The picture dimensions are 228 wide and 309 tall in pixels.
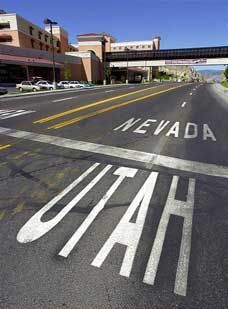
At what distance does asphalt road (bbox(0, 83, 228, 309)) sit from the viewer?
2623 millimetres

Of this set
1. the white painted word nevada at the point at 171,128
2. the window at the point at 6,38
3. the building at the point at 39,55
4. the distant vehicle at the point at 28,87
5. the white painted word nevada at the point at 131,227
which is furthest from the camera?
the window at the point at 6,38

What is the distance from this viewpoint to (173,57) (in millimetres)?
85875

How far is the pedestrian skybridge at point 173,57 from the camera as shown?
8212cm

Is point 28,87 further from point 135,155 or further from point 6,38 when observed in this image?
point 135,155

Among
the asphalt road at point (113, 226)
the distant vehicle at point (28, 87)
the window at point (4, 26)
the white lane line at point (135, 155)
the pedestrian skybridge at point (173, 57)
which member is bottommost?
the asphalt road at point (113, 226)

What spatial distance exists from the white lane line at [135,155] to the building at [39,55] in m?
38.1

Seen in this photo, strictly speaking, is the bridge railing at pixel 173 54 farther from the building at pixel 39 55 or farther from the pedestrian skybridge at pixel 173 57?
the building at pixel 39 55

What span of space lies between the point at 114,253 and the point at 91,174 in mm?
2595

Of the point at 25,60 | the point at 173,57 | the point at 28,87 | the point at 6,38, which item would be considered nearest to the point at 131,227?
the point at 28,87

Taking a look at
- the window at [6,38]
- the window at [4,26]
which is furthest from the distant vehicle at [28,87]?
the window at [4,26]

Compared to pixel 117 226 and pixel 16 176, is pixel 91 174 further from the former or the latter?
pixel 117 226

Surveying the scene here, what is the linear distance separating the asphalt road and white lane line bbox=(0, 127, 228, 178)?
1.2 inches

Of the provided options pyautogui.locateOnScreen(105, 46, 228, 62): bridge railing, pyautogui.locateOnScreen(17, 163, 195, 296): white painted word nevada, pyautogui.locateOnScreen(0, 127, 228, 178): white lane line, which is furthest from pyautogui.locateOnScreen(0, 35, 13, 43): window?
pyautogui.locateOnScreen(17, 163, 195, 296): white painted word nevada

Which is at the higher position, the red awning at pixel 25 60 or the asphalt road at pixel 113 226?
the red awning at pixel 25 60
